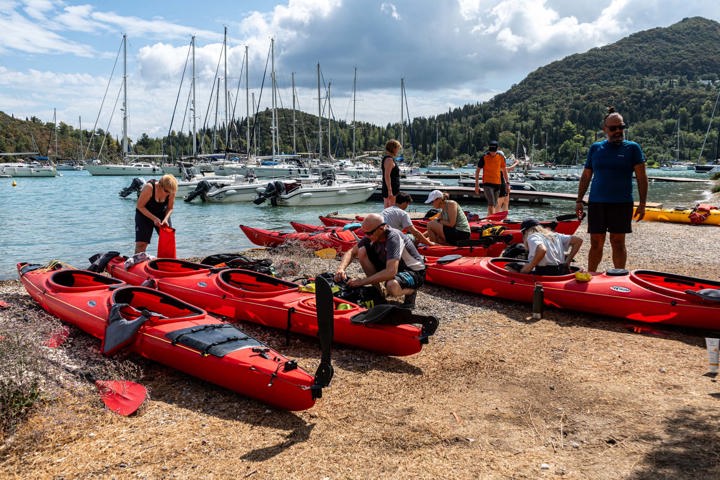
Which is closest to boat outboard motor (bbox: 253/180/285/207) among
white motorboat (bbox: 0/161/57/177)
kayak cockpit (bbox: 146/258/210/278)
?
kayak cockpit (bbox: 146/258/210/278)

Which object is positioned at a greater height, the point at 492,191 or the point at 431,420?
the point at 492,191

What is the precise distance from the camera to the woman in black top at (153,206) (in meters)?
8.25

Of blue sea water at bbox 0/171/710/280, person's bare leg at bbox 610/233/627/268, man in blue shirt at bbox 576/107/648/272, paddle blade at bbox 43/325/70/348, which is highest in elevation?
man in blue shirt at bbox 576/107/648/272

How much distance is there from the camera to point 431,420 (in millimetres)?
4105

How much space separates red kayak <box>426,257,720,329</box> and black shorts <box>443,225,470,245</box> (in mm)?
1792

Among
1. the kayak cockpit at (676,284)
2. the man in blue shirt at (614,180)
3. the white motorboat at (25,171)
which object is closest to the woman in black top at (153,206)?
the man in blue shirt at (614,180)

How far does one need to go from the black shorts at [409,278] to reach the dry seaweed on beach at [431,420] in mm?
717

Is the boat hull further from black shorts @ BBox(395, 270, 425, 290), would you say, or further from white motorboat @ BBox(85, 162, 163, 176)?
white motorboat @ BBox(85, 162, 163, 176)

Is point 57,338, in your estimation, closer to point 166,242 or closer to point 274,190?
point 166,242

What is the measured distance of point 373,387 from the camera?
480 cm

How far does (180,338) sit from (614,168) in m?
5.70

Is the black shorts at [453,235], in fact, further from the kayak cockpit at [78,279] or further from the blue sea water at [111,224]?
the blue sea water at [111,224]

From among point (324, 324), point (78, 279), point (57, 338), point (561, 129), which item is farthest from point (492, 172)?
point (561, 129)

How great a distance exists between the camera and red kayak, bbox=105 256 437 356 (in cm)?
534
